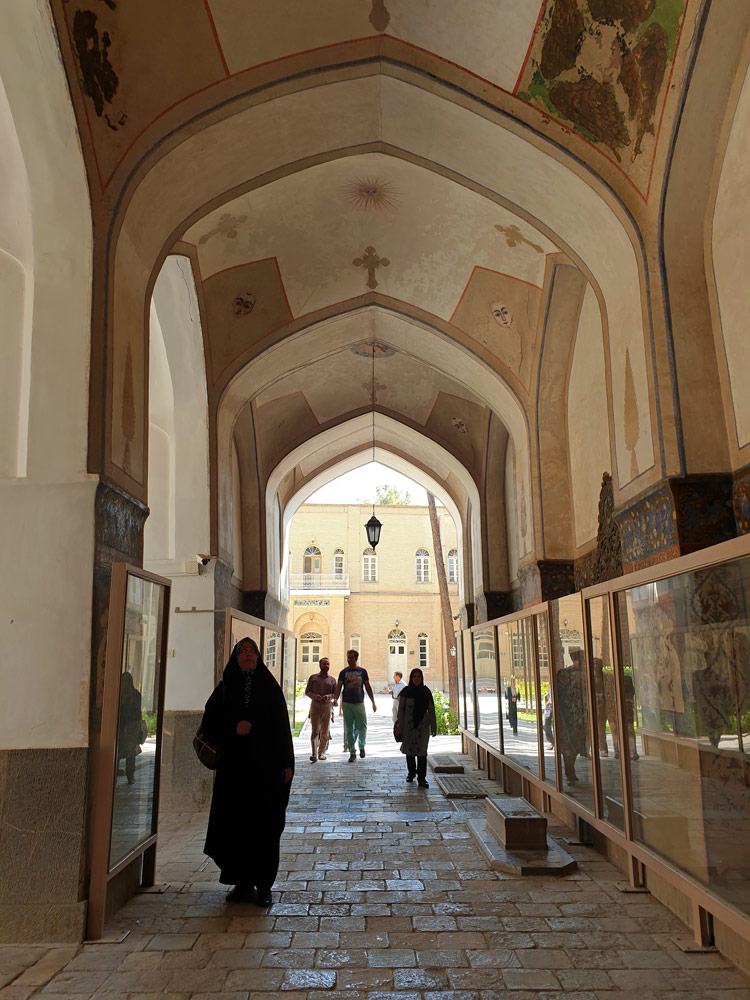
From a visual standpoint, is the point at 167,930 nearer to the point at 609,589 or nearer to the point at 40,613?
the point at 40,613

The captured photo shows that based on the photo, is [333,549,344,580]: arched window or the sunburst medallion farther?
[333,549,344,580]: arched window

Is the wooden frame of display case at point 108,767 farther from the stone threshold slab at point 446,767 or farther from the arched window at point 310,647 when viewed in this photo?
the arched window at point 310,647

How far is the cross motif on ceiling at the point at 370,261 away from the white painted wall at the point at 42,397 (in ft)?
12.6

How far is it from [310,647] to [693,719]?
85.6ft

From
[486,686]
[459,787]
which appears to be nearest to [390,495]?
[486,686]

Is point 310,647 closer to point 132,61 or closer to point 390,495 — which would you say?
point 390,495

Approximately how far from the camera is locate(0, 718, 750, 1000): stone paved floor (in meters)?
3.08

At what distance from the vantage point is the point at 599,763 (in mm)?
4574

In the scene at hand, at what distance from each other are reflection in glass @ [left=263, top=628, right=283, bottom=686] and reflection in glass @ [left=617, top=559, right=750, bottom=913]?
599 cm

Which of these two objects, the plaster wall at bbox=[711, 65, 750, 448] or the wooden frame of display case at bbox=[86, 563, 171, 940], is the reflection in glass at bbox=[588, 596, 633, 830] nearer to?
the plaster wall at bbox=[711, 65, 750, 448]

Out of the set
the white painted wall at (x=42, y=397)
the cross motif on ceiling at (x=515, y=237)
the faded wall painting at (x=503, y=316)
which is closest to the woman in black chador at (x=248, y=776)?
the white painted wall at (x=42, y=397)

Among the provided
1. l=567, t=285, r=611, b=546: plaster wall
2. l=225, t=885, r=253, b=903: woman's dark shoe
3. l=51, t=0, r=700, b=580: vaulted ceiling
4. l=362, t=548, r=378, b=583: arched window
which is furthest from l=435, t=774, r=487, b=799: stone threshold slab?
l=362, t=548, r=378, b=583: arched window

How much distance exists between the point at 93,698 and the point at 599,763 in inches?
112

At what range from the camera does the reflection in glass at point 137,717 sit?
4.09 metres
